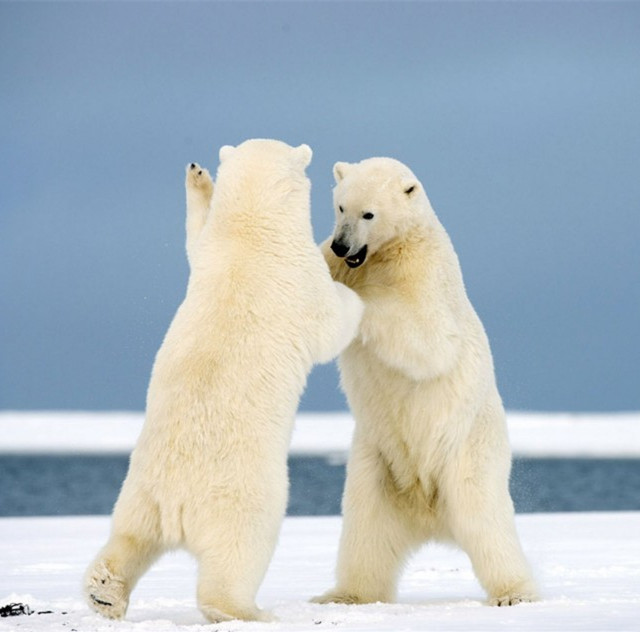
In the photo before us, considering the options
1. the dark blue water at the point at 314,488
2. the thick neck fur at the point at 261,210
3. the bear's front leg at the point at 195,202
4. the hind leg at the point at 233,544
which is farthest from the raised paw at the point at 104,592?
the dark blue water at the point at 314,488

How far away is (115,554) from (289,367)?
987 millimetres

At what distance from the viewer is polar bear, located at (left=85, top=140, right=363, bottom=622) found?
478 centimetres

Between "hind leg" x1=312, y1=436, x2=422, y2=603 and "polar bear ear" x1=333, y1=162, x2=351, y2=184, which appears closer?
"hind leg" x1=312, y1=436, x2=422, y2=603

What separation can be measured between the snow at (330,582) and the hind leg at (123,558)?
0.27 feet

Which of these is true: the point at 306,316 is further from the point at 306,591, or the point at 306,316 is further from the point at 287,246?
the point at 306,591

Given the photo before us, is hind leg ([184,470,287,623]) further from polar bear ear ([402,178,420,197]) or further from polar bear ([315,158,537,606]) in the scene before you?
polar bear ear ([402,178,420,197])

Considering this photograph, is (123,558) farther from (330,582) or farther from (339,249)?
(330,582)

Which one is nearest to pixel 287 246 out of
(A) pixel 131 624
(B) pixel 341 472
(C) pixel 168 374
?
(C) pixel 168 374

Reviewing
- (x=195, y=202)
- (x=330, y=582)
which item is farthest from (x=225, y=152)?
(x=330, y=582)

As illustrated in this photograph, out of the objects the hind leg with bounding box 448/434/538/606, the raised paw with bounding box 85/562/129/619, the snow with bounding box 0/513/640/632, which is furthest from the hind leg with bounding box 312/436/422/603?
the raised paw with bounding box 85/562/129/619

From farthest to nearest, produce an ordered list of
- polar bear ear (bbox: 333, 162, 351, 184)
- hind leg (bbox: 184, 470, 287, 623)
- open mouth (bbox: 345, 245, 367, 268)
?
1. polar bear ear (bbox: 333, 162, 351, 184)
2. open mouth (bbox: 345, 245, 367, 268)
3. hind leg (bbox: 184, 470, 287, 623)

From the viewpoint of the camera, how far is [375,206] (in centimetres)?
597

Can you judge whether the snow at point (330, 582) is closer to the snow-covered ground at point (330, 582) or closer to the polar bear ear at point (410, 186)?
the snow-covered ground at point (330, 582)

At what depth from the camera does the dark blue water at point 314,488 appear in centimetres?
2836
